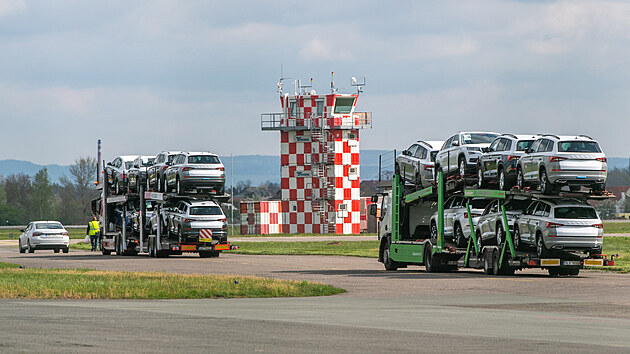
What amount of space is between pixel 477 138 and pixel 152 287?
37.6 ft

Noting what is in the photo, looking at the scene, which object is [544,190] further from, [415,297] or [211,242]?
[211,242]

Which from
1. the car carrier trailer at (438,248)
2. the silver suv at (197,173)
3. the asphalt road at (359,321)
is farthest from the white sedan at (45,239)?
the asphalt road at (359,321)

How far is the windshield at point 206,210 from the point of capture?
41.9 meters

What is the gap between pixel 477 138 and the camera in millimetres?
30469

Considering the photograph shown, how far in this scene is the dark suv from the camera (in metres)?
28.2

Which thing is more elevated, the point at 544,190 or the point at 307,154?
the point at 307,154

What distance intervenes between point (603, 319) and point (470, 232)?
1331cm

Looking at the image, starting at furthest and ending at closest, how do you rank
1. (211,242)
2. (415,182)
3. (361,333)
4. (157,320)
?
(211,242)
(415,182)
(157,320)
(361,333)

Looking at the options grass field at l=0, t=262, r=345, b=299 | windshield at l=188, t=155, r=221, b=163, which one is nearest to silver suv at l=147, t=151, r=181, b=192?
windshield at l=188, t=155, r=221, b=163

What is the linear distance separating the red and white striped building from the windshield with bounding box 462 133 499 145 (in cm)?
5411

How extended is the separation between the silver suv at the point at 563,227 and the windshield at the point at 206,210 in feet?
56.7

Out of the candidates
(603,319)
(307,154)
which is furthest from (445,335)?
(307,154)

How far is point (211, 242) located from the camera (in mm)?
42531

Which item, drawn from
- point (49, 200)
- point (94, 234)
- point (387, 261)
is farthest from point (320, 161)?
point (49, 200)
